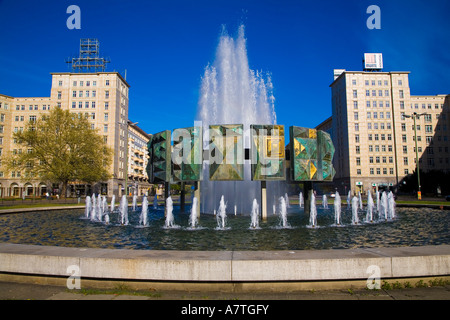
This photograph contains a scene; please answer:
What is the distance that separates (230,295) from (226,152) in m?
14.7

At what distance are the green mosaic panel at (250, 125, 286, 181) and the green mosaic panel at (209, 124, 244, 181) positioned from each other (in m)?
0.83

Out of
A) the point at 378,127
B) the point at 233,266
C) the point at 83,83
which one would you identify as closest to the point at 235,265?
the point at 233,266

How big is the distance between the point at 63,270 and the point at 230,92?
22.8 metres

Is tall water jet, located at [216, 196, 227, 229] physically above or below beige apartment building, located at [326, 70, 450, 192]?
below

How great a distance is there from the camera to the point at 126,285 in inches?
212

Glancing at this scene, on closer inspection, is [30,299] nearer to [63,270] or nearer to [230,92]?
[63,270]

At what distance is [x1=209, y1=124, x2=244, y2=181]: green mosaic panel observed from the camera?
63.0ft

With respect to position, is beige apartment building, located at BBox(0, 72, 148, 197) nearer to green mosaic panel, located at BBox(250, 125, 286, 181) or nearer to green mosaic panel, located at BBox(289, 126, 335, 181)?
green mosaic panel, located at BBox(289, 126, 335, 181)

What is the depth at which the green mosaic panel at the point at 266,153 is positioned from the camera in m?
19.3

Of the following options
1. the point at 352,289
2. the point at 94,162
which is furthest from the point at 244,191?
the point at 94,162

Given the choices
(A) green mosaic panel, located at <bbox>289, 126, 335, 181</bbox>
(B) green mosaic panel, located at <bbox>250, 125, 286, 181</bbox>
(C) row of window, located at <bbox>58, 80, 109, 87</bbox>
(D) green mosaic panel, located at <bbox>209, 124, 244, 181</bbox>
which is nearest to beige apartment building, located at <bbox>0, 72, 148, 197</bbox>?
(C) row of window, located at <bbox>58, 80, 109, 87</bbox>

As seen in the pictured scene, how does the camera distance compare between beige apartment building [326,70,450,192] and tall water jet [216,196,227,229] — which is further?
beige apartment building [326,70,450,192]

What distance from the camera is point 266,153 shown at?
19375mm

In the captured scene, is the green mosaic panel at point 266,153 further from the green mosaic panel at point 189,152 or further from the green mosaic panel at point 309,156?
the green mosaic panel at point 189,152
